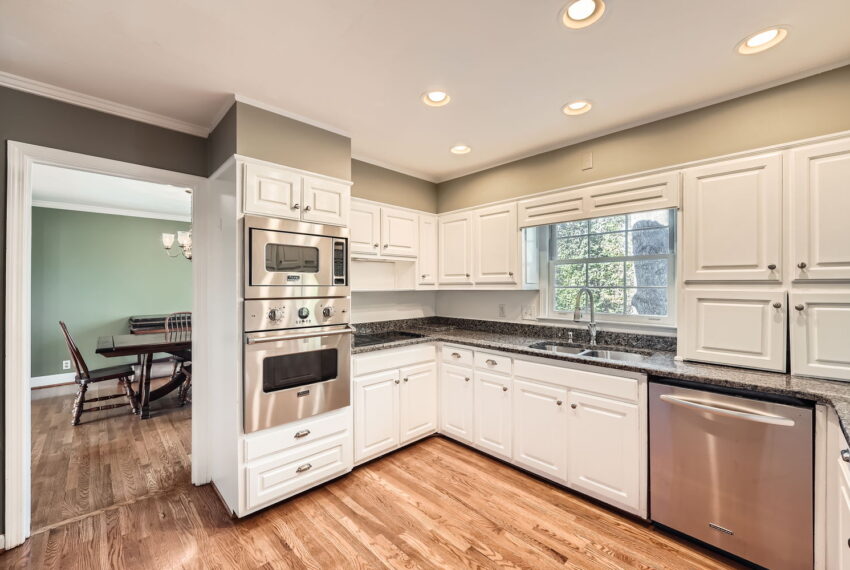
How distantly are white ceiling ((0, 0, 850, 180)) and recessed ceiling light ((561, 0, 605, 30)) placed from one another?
0.05 m

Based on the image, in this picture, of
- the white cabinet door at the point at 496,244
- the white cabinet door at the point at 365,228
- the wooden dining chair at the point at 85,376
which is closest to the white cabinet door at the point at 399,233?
the white cabinet door at the point at 365,228

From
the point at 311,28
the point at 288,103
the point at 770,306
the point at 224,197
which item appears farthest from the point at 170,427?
the point at 770,306

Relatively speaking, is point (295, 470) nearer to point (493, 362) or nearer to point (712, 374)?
point (493, 362)

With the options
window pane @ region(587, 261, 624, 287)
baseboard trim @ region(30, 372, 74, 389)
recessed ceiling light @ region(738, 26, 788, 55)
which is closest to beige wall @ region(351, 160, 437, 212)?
window pane @ region(587, 261, 624, 287)

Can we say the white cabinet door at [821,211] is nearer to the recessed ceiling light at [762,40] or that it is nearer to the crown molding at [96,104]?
the recessed ceiling light at [762,40]

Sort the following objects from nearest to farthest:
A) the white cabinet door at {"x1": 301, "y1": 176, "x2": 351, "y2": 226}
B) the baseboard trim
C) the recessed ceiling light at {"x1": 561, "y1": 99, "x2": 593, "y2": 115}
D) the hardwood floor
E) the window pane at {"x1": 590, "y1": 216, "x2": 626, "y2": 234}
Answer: the hardwood floor
the recessed ceiling light at {"x1": 561, "y1": 99, "x2": 593, "y2": 115}
the white cabinet door at {"x1": 301, "y1": 176, "x2": 351, "y2": 226}
the window pane at {"x1": 590, "y1": 216, "x2": 626, "y2": 234}
the baseboard trim

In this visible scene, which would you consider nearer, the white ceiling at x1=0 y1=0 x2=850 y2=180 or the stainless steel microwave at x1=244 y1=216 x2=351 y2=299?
the white ceiling at x1=0 y1=0 x2=850 y2=180

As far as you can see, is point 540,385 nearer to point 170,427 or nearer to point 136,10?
point 136,10

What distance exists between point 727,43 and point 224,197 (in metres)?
2.81

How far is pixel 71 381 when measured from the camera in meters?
5.00

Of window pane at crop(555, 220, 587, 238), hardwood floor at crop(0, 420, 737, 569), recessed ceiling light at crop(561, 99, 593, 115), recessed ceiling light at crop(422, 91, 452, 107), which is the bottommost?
hardwood floor at crop(0, 420, 737, 569)

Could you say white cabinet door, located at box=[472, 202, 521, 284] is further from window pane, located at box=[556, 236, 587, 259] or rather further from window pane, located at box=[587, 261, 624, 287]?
window pane, located at box=[587, 261, 624, 287]

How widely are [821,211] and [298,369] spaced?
2959 mm

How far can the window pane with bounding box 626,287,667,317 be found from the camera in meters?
2.60
